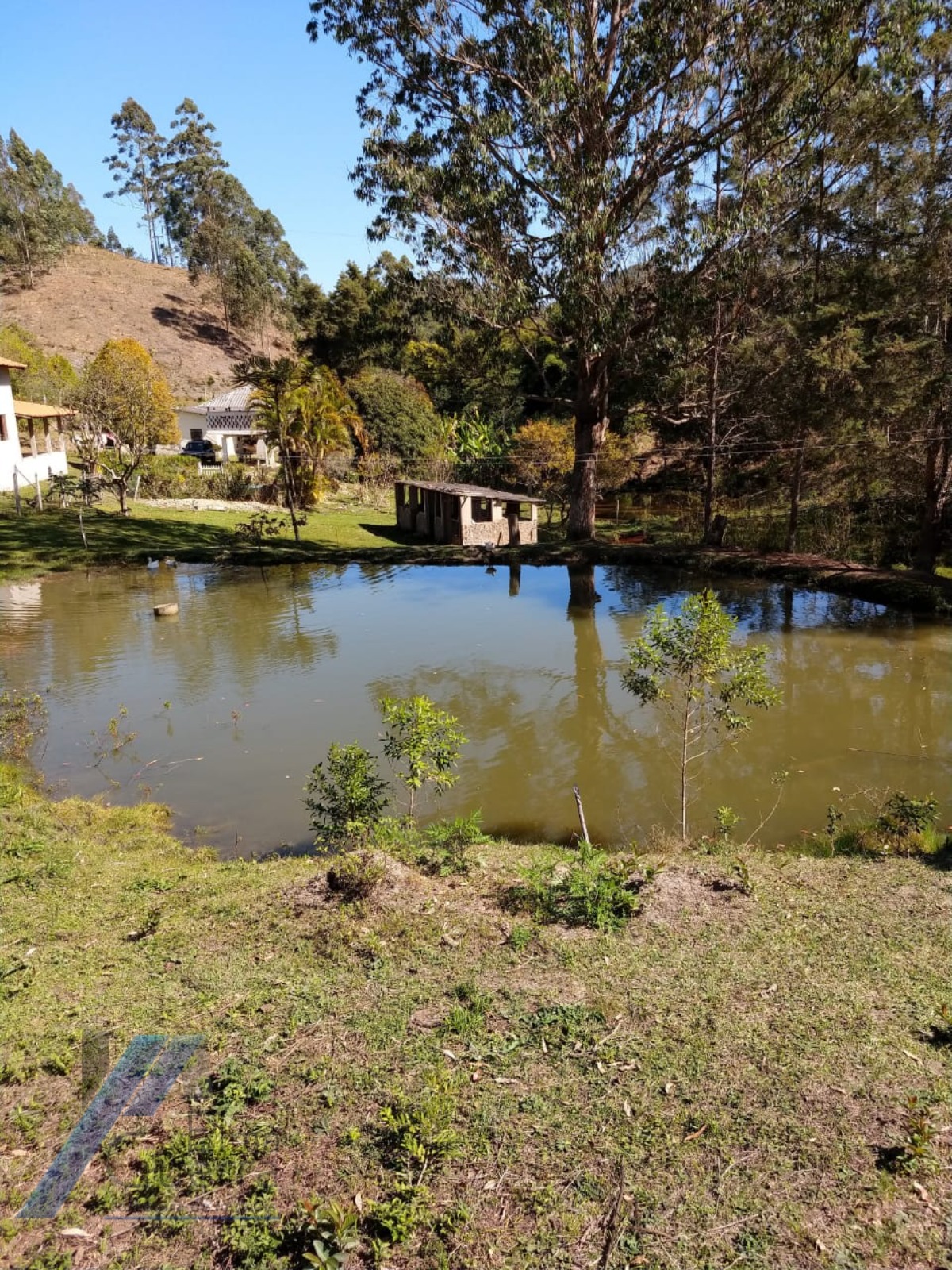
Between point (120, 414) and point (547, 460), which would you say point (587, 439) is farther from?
point (120, 414)

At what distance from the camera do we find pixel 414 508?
97.5 feet

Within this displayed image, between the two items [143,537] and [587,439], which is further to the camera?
[587,439]

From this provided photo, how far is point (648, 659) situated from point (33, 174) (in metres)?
88.9

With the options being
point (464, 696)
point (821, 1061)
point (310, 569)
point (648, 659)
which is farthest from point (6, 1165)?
point (310, 569)

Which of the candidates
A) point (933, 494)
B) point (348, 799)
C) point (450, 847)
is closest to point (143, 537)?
point (348, 799)

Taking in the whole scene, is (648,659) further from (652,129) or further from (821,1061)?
(652,129)

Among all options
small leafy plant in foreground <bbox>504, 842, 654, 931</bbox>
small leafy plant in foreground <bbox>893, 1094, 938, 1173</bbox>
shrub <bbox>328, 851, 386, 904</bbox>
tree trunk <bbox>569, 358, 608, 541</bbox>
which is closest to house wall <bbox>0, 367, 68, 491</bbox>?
tree trunk <bbox>569, 358, 608, 541</bbox>

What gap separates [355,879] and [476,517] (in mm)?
21662

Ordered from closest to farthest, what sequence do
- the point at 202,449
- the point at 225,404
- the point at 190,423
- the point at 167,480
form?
the point at 167,480, the point at 202,449, the point at 225,404, the point at 190,423

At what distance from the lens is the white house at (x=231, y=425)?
44125mm

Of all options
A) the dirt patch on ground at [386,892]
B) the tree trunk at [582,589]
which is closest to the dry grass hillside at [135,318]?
the tree trunk at [582,589]

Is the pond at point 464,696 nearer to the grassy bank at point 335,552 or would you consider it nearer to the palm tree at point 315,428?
the grassy bank at point 335,552

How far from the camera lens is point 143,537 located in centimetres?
2508

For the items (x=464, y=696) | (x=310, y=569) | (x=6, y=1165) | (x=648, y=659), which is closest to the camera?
(x=6, y=1165)
